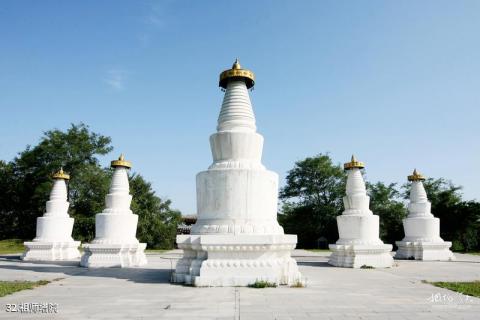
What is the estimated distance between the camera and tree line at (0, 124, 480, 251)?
45469 millimetres

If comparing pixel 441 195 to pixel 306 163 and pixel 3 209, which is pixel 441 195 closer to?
pixel 306 163

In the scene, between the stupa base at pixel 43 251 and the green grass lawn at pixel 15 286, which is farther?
the stupa base at pixel 43 251

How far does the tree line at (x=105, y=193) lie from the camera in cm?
4547

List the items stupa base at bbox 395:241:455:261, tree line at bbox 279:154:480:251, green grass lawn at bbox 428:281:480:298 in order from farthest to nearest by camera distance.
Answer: tree line at bbox 279:154:480:251 < stupa base at bbox 395:241:455:261 < green grass lawn at bbox 428:281:480:298

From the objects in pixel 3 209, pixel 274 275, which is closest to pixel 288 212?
pixel 3 209

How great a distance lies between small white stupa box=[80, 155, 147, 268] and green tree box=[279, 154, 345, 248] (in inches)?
1168

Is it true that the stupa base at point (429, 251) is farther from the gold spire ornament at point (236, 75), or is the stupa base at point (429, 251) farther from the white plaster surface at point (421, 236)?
Result: the gold spire ornament at point (236, 75)

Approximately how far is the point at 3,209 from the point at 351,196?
45524 millimetres

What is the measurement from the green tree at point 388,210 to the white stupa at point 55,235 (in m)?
33.2

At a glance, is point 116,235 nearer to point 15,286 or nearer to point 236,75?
point 15,286

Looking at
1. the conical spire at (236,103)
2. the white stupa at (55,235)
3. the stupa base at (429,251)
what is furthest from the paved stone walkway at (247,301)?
the stupa base at (429,251)

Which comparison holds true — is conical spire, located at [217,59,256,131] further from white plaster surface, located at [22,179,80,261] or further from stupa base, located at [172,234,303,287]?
white plaster surface, located at [22,179,80,261]

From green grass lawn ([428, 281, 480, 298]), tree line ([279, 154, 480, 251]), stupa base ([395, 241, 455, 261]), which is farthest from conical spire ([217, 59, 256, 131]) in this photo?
tree line ([279, 154, 480, 251])

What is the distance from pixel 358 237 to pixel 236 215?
9.69 meters
